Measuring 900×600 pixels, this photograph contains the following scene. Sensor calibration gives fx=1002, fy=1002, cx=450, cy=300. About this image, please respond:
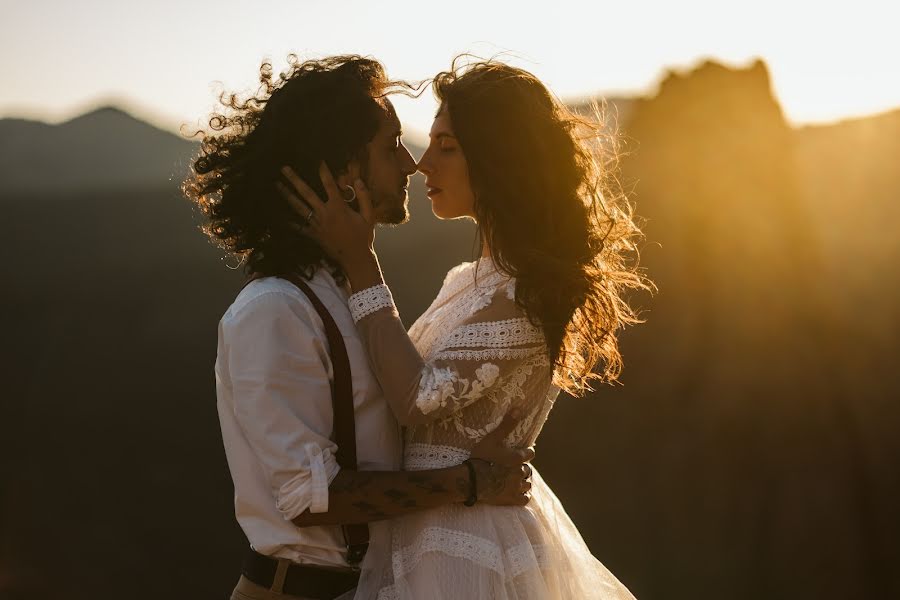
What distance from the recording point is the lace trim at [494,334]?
282cm

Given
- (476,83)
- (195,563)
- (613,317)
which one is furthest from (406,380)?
(195,563)

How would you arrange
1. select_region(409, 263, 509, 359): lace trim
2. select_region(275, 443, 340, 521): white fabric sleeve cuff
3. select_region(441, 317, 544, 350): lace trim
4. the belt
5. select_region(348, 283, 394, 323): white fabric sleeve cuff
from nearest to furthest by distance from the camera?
select_region(275, 443, 340, 521): white fabric sleeve cuff, the belt, select_region(348, 283, 394, 323): white fabric sleeve cuff, select_region(441, 317, 544, 350): lace trim, select_region(409, 263, 509, 359): lace trim

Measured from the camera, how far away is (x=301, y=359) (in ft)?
8.15

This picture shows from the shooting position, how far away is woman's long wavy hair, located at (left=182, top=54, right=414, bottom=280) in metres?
2.79

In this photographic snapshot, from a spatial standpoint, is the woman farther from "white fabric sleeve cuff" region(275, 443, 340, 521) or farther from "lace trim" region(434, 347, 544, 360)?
"white fabric sleeve cuff" region(275, 443, 340, 521)

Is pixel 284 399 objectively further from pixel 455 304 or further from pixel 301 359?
pixel 455 304

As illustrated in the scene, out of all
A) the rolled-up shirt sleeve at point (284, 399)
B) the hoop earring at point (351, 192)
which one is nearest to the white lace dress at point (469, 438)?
the rolled-up shirt sleeve at point (284, 399)

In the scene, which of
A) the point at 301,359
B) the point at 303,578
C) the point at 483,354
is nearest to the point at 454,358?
the point at 483,354

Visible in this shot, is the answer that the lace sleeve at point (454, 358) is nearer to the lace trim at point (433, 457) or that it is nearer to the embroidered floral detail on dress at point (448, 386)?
the embroidered floral detail on dress at point (448, 386)

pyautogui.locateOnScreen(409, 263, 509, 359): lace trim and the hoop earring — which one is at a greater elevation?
the hoop earring

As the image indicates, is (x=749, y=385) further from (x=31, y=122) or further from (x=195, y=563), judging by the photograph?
(x=31, y=122)

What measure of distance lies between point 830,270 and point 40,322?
75.7 feet

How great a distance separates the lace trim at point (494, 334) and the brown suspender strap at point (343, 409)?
0.35 m

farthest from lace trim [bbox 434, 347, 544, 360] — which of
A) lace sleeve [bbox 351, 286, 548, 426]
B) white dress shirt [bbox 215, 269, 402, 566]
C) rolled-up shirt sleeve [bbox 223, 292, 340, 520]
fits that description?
rolled-up shirt sleeve [bbox 223, 292, 340, 520]
